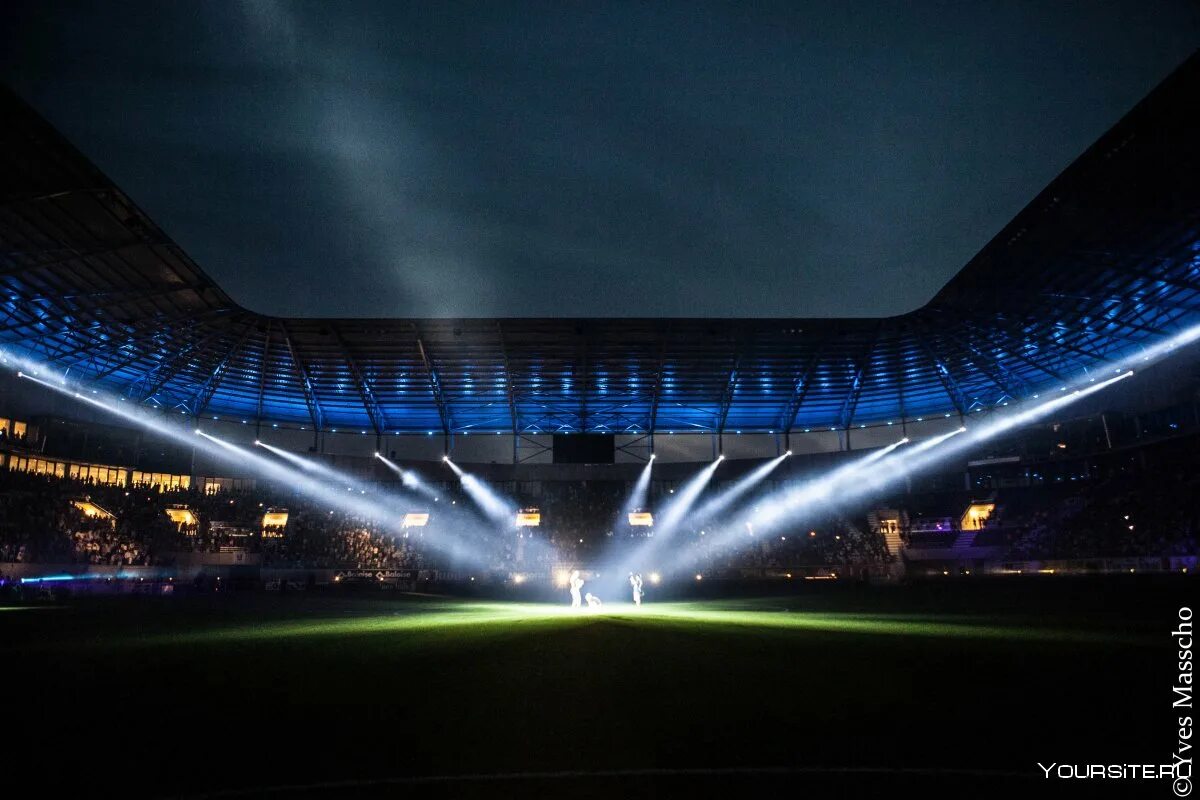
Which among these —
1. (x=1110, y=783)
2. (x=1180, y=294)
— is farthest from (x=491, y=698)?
(x=1180, y=294)

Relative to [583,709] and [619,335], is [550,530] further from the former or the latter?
[583,709]

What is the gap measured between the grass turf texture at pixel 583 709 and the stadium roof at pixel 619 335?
52.3ft

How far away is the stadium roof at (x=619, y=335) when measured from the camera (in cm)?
2227

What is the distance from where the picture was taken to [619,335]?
36.0m

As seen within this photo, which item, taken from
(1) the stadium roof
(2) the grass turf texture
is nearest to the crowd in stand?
(1) the stadium roof

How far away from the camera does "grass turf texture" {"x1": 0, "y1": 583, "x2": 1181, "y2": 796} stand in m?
4.23

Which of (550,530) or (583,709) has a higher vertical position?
(550,530)

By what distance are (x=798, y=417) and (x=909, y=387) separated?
25.7 feet

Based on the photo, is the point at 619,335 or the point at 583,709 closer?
the point at 583,709

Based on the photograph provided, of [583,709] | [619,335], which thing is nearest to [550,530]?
[619,335]

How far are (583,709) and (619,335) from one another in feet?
100

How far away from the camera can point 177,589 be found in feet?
104

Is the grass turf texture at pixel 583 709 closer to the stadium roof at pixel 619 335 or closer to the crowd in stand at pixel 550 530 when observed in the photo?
the stadium roof at pixel 619 335

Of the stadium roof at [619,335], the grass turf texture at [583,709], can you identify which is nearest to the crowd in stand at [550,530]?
the stadium roof at [619,335]
